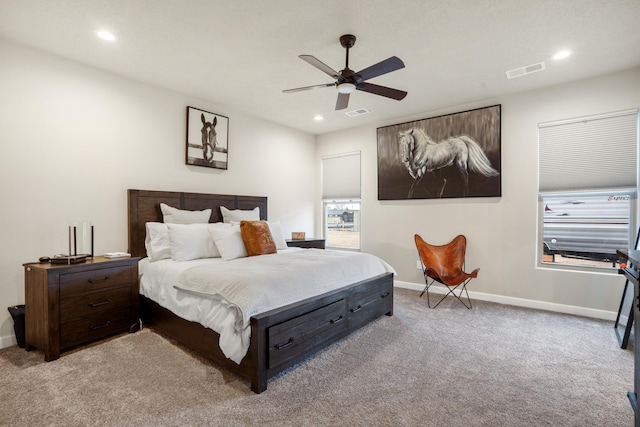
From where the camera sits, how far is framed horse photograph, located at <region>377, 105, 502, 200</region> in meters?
4.16

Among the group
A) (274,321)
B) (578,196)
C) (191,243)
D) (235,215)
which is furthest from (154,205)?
(578,196)

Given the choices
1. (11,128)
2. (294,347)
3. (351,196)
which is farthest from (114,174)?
(351,196)

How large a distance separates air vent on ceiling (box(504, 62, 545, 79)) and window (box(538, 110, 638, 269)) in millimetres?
783

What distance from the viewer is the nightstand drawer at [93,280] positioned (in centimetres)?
255

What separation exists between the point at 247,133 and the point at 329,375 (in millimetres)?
3694

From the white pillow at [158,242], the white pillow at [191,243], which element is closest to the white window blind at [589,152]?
the white pillow at [191,243]

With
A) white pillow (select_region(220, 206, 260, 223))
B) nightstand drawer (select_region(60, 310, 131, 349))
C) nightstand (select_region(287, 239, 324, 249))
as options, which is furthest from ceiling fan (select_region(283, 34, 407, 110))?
nightstand drawer (select_region(60, 310, 131, 349))

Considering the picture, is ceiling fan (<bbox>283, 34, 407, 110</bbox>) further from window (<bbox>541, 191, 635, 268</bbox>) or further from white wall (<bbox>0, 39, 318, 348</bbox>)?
window (<bbox>541, 191, 635, 268</bbox>)

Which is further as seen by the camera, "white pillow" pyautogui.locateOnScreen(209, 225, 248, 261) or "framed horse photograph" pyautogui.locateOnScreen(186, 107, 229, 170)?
"framed horse photograph" pyautogui.locateOnScreen(186, 107, 229, 170)

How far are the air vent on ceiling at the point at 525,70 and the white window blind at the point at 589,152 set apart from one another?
0.79m

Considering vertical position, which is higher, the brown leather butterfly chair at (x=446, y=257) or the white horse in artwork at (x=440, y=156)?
the white horse in artwork at (x=440, y=156)

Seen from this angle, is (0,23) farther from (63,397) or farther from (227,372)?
(227,372)

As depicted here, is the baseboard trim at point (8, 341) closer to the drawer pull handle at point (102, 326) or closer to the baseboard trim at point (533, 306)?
the baseboard trim at point (533, 306)

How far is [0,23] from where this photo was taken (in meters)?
2.51
